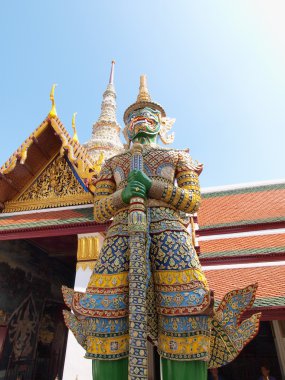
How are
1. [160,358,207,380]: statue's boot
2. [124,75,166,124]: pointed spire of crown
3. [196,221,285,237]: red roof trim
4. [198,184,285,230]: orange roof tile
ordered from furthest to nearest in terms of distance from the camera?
[198,184,285,230]: orange roof tile → [196,221,285,237]: red roof trim → [124,75,166,124]: pointed spire of crown → [160,358,207,380]: statue's boot

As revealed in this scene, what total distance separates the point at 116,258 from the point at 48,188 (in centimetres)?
333

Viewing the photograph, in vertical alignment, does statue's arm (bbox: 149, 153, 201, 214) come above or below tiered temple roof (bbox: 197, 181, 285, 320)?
below

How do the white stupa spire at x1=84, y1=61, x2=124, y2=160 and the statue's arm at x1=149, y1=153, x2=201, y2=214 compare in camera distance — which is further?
the white stupa spire at x1=84, y1=61, x2=124, y2=160

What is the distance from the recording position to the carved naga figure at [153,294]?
1867 millimetres

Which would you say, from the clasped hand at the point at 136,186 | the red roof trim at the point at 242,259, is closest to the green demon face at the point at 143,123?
the clasped hand at the point at 136,186

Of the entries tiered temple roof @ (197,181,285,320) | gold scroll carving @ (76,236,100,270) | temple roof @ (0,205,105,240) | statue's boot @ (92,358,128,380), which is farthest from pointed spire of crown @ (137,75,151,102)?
tiered temple roof @ (197,181,285,320)

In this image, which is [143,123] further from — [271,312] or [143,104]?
[271,312]

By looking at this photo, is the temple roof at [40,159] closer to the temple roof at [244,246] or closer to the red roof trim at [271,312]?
the temple roof at [244,246]

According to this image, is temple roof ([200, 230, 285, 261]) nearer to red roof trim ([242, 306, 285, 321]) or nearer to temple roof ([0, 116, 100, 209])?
red roof trim ([242, 306, 285, 321])

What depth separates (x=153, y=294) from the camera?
86.2 inches

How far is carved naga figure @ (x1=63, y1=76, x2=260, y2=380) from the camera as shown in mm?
1867

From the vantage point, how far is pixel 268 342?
5.24 meters

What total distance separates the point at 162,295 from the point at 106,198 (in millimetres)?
900

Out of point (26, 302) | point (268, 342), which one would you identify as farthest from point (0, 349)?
point (268, 342)
